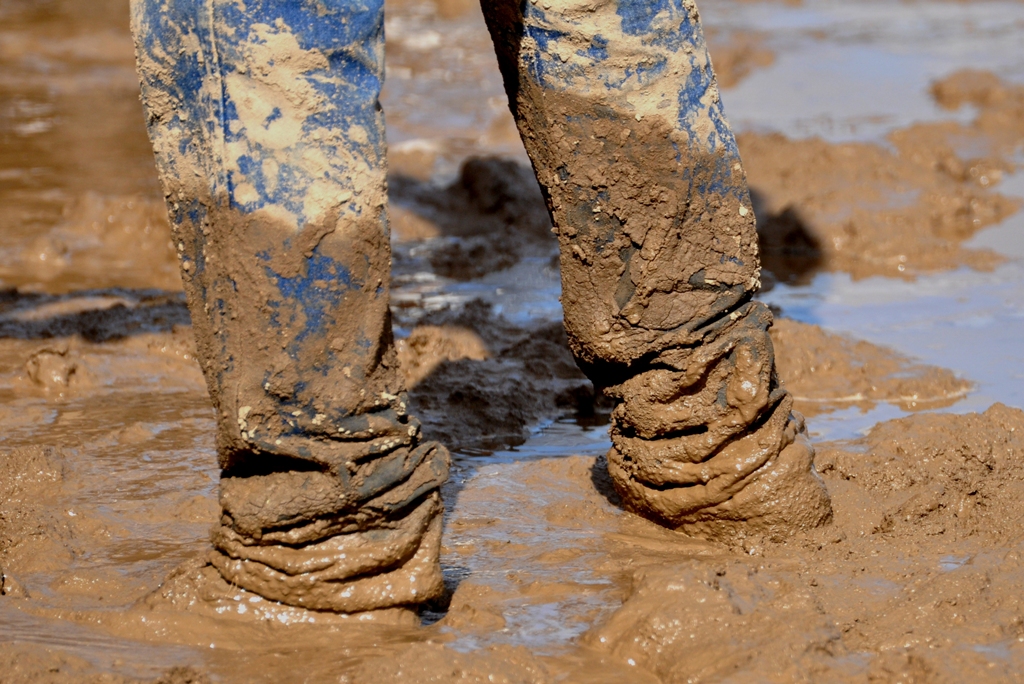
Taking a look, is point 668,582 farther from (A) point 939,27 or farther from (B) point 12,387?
(A) point 939,27

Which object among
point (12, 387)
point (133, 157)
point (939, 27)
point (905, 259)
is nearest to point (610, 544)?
point (12, 387)

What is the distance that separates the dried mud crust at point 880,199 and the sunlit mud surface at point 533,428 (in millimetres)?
15

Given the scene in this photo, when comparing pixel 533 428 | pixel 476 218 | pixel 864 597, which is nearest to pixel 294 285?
pixel 864 597

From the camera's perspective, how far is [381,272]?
5.51 ft

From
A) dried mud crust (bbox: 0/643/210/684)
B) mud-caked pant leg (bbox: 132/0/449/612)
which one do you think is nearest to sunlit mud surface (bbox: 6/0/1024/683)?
dried mud crust (bbox: 0/643/210/684)

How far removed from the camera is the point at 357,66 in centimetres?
160

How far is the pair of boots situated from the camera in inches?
62.4

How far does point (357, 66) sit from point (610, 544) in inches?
37.5

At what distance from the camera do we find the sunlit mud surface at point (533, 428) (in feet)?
5.48

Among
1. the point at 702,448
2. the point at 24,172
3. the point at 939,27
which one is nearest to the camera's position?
the point at 702,448

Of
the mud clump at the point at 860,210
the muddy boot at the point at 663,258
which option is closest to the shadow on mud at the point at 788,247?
the mud clump at the point at 860,210

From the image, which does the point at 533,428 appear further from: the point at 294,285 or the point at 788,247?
the point at 788,247

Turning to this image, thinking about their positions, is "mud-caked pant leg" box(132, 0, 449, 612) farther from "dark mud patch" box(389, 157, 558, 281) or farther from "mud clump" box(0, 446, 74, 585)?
"dark mud patch" box(389, 157, 558, 281)

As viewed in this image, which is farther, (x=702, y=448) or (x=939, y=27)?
(x=939, y=27)
